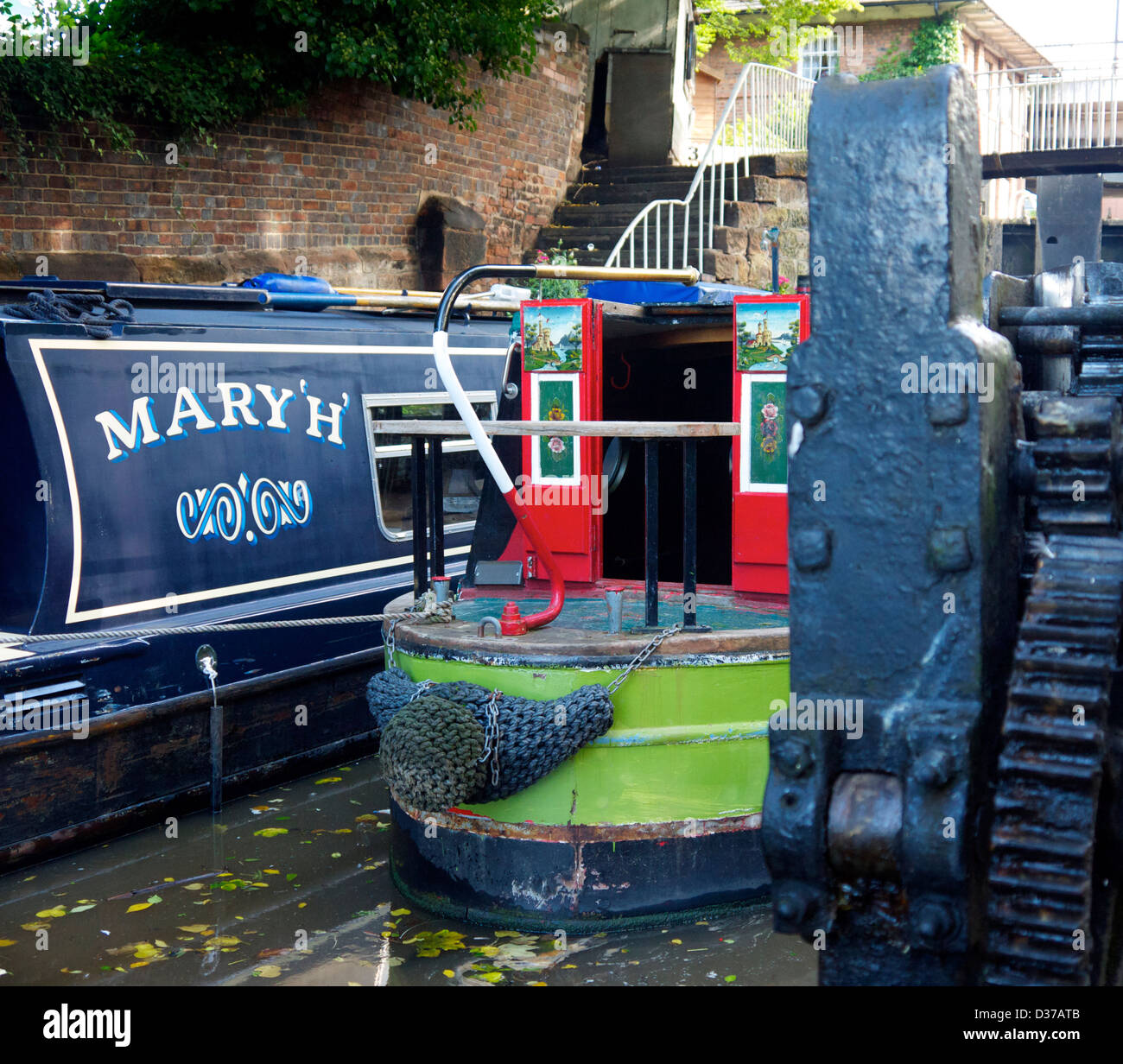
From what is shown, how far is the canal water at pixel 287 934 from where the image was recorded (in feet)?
14.9

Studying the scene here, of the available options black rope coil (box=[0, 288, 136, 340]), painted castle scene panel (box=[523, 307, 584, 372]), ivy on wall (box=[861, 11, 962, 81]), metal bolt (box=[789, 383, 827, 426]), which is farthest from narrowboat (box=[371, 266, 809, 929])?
ivy on wall (box=[861, 11, 962, 81])

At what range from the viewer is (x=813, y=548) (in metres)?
1.66

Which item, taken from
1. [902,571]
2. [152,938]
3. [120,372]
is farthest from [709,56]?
[902,571]

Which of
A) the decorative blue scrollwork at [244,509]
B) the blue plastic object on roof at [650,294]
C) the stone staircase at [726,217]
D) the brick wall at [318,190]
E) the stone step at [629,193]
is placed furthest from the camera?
the stone step at [629,193]

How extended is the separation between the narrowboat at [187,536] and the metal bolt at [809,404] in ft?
13.4

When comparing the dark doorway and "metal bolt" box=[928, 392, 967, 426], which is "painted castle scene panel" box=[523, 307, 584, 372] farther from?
the dark doorway

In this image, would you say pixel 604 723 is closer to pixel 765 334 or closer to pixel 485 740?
pixel 485 740

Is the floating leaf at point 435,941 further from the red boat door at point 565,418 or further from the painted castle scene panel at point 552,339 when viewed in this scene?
the painted castle scene panel at point 552,339

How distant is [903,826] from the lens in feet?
5.11

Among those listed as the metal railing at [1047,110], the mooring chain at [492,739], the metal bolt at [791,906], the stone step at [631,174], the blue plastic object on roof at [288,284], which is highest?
the metal railing at [1047,110]

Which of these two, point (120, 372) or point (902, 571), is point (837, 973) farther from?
point (120, 372)

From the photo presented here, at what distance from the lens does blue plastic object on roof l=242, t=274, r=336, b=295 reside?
7.86 meters

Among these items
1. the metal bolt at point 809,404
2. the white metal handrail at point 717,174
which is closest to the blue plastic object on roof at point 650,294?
the metal bolt at point 809,404

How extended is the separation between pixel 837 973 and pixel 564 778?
123 inches
